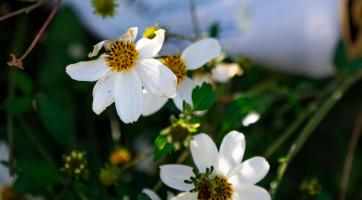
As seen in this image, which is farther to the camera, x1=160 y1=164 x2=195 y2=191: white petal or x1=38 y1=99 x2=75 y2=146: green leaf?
x1=38 y1=99 x2=75 y2=146: green leaf

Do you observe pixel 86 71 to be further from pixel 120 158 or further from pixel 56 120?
pixel 56 120

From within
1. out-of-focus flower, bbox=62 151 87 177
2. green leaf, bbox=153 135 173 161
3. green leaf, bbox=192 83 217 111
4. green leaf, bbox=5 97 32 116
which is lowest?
green leaf, bbox=153 135 173 161

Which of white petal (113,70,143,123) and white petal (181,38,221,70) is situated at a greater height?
white petal (181,38,221,70)

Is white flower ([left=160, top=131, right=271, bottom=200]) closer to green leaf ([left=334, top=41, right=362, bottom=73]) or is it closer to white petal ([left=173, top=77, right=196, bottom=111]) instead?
white petal ([left=173, top=77, right=196, bottom=111])

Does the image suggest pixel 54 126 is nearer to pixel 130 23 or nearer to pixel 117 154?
pixel 117 154

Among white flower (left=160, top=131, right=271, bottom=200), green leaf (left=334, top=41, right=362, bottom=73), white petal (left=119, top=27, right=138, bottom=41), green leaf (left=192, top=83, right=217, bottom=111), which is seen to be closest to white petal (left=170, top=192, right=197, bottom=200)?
white flower (left=160, top=131, right=271, bottom=200)

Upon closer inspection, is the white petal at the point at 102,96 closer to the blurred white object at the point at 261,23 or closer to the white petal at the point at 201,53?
the white petal at the point at 201,53

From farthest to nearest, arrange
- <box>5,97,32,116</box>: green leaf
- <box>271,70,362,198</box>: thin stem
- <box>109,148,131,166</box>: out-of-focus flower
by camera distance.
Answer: <box>5,97,32,116</box>: green leaf
<box>109,148,131,166</box>: out-of-focus flower
<box>271,70,362,198</box>: thin stem
